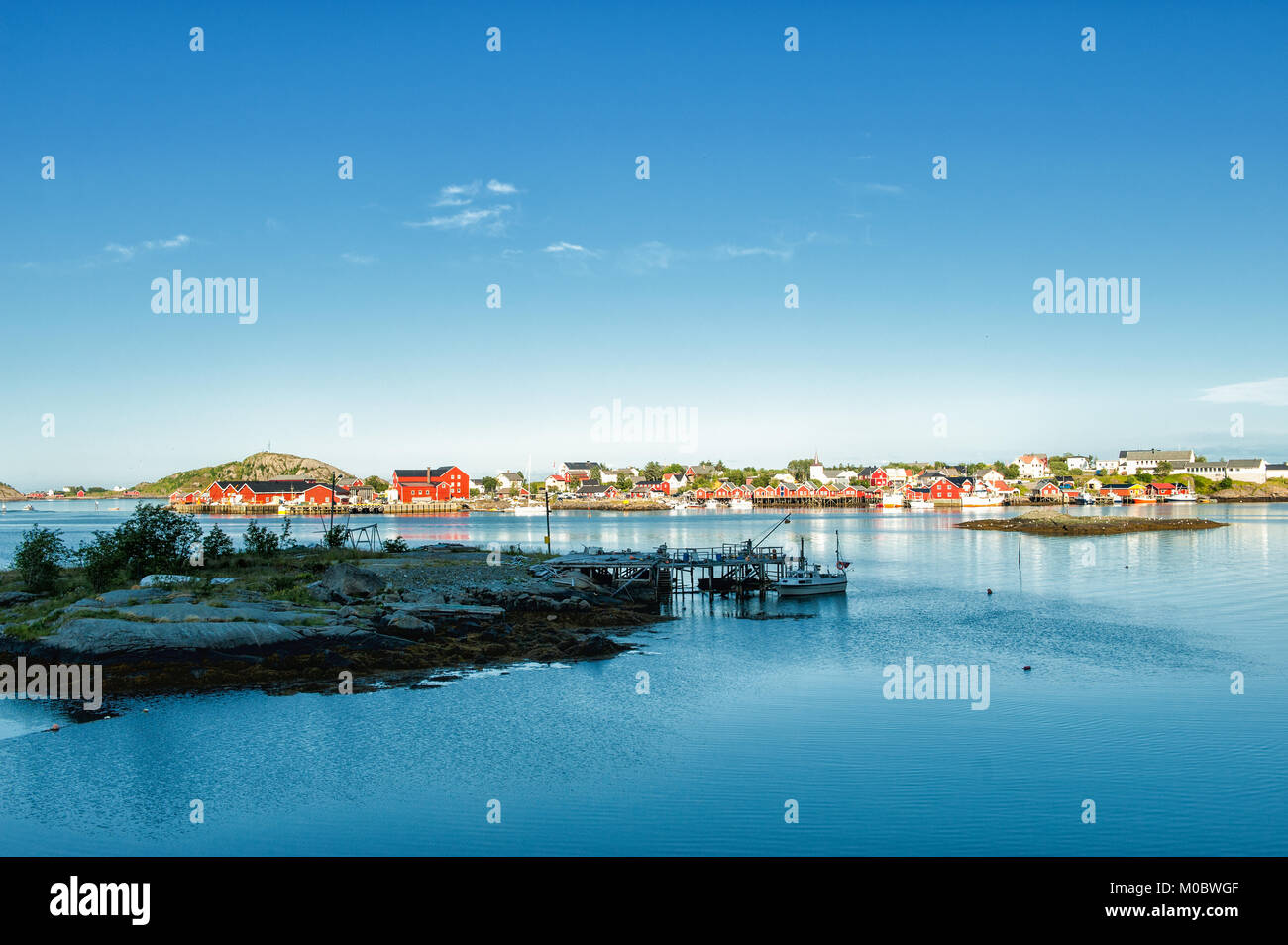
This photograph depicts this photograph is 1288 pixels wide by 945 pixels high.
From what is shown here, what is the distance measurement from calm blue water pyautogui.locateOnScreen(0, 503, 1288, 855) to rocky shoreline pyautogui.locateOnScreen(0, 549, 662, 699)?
5.83 feet

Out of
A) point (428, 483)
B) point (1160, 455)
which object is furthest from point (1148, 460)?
point (428, 483)

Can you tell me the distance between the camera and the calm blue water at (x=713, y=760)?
12891mm

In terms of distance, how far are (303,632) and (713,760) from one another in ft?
43.8

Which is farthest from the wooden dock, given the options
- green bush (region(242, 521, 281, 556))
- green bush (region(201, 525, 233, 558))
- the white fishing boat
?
the white fishing boat

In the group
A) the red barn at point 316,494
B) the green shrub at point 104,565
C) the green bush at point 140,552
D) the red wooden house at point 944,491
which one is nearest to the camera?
the green shrub at point 104,565

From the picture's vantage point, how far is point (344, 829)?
13.1 m

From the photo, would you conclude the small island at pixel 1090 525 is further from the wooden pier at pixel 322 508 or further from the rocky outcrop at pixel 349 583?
the wooden pier at pixel 322 508

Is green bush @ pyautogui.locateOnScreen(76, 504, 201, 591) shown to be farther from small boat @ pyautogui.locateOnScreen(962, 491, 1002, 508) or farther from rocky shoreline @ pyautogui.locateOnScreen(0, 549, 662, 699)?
small boat @ pyautogui.locateOnScreen(962, 491, 1002, 508)

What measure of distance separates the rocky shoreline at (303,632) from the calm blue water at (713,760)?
178cm

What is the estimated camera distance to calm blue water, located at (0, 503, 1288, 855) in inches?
508

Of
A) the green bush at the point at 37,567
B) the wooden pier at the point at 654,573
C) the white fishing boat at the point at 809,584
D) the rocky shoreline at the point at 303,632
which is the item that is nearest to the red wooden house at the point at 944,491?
the wooden pier at the point at 654,573
